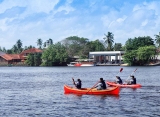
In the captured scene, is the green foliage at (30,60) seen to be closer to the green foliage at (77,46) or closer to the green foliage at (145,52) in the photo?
the green foliage at (77,46)

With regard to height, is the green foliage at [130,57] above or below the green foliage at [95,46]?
below

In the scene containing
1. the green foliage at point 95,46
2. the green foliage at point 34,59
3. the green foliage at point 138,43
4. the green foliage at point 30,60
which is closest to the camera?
the green foliage at point 138,43

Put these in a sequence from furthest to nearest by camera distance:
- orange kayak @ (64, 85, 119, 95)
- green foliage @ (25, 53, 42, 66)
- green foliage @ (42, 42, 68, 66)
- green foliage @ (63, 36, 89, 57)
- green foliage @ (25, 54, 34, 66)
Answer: green foliage @ (63, 36, 89, 57), green foliage @ (25, 54, 34, 66), green foliage @ (25, 53, 42, 66), green foliage @ (42, 42, 68, 66), orange kayak @ (64, 85, 119, 95)

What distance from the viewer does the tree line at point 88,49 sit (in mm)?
141025

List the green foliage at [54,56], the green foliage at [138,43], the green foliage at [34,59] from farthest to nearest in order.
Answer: the green foliage at [34,59], the green foliage at [54,56], the green foliage at [138,43]

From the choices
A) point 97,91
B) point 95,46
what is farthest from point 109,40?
point 97,91

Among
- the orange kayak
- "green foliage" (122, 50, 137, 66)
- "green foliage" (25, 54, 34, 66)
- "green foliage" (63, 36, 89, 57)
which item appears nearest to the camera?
the orange kayak

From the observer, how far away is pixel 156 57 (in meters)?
150

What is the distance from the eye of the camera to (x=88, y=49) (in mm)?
170750

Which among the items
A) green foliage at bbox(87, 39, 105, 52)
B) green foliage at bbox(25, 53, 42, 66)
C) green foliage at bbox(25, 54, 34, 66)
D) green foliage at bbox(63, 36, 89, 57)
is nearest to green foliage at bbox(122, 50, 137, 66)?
green foliage at bbox(63, 36, 89, 57)

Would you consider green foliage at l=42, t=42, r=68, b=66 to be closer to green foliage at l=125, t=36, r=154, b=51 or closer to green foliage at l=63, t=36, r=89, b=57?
green foliage at l=63, t=36, r=89, b=57

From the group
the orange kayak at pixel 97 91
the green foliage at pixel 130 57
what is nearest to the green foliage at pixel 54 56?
the green foliage at pixel 130 57

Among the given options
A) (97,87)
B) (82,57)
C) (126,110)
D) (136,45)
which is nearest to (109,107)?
(126,110)

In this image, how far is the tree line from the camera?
141025 mm
